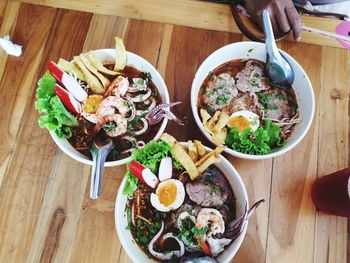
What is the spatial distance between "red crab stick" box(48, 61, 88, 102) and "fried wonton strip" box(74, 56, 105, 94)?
0.15 feet

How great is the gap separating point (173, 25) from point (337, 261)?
89cm

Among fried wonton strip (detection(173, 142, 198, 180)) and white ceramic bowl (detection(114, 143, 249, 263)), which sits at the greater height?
fried wonton strip (detection(173, 142, 198, 180))

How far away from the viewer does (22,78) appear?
1.33m

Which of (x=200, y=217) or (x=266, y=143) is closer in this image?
(x=200, y=217)

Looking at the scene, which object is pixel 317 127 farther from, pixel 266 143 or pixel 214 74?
pixel 214 74

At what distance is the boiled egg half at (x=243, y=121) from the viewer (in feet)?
3.84

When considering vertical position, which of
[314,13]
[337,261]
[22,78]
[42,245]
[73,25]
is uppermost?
[314,13]

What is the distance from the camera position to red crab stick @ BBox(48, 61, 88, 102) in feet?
3.61

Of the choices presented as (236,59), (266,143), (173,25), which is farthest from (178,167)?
(173,25)

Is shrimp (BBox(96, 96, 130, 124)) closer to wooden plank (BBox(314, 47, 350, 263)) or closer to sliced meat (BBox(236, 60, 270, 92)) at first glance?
sliced meat (BBox(236, 60, 270, 92))

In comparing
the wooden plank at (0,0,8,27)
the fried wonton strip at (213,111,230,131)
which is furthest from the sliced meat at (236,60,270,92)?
the wooden plank at (0,0,8,27)

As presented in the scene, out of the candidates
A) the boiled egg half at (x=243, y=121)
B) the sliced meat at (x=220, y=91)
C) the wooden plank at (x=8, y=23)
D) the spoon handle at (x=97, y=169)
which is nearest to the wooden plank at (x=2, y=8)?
the wooden plank at (x=8, y=23)

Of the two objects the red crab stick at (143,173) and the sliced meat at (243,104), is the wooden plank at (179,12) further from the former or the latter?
the red crab stick at (143,173)

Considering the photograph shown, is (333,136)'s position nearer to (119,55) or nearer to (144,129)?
(144,129)
